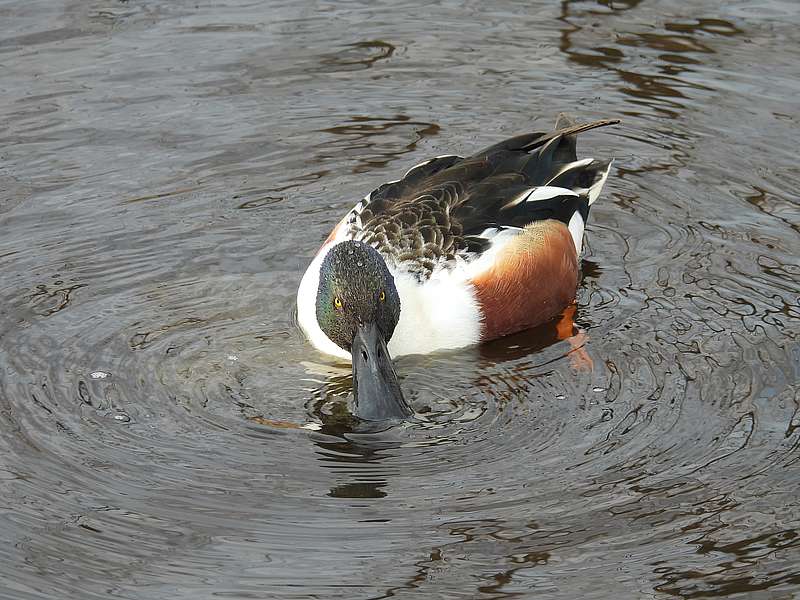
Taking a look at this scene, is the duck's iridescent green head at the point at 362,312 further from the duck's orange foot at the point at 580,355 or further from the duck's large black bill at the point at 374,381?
the duck's orange foot at the point at 580,355

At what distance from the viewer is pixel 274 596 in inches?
204

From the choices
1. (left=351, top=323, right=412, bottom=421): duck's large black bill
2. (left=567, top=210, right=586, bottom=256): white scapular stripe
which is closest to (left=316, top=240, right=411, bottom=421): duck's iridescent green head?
(left=351, top=323, right=412, bottom=421): duck's large black bill

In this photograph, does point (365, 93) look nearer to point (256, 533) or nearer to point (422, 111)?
point (422, 111)

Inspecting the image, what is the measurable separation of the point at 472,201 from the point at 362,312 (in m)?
1.10

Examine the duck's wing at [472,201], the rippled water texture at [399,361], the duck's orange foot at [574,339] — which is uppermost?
the duck's wing at [472,201]

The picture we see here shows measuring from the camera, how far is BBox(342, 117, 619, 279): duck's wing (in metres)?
7.23

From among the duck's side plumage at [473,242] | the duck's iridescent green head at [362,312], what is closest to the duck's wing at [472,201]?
the duck's side plumage at [473,242]

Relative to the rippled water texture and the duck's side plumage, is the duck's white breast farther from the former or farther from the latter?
the rippled water texture

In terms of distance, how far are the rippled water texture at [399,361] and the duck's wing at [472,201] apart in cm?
51

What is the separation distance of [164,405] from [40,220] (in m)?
2.30

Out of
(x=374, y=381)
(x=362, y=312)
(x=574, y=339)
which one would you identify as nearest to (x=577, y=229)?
(x=574, y=339)

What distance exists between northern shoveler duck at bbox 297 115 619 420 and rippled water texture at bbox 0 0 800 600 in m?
0.18

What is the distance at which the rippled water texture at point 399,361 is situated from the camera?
18.0 ft

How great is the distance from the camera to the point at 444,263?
23.7ft
